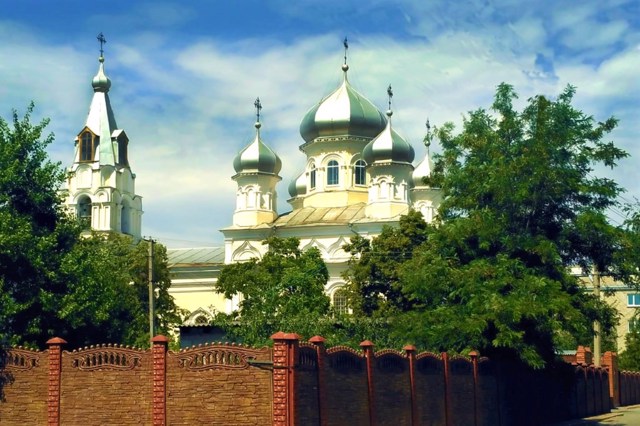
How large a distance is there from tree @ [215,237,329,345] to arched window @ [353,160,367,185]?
1829 cm

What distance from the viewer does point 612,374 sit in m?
43.1

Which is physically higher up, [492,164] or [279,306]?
[492,164]

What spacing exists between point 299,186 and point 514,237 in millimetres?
44057

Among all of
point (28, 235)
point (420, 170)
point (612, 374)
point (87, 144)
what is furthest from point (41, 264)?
point (87, 144)

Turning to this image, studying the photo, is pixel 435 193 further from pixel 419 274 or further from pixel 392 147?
pixel 419 274

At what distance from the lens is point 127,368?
20.5m

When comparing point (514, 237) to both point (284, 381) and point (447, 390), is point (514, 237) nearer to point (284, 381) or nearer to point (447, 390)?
point (447, 390)

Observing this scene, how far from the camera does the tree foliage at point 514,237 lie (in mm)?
27328

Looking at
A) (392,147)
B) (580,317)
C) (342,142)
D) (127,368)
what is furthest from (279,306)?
(342,142)

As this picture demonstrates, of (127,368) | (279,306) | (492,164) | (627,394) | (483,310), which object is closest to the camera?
(127,368)

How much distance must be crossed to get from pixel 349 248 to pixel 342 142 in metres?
22.7

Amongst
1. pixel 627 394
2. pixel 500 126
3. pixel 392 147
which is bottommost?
pixel 627 394

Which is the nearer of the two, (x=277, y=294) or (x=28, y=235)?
(x=28, y=235)

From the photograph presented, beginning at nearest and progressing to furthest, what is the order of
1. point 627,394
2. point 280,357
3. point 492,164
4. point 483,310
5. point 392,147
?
point 280,357 → point 483,310 → point 492,164 → point 627,394 → point 392,147
